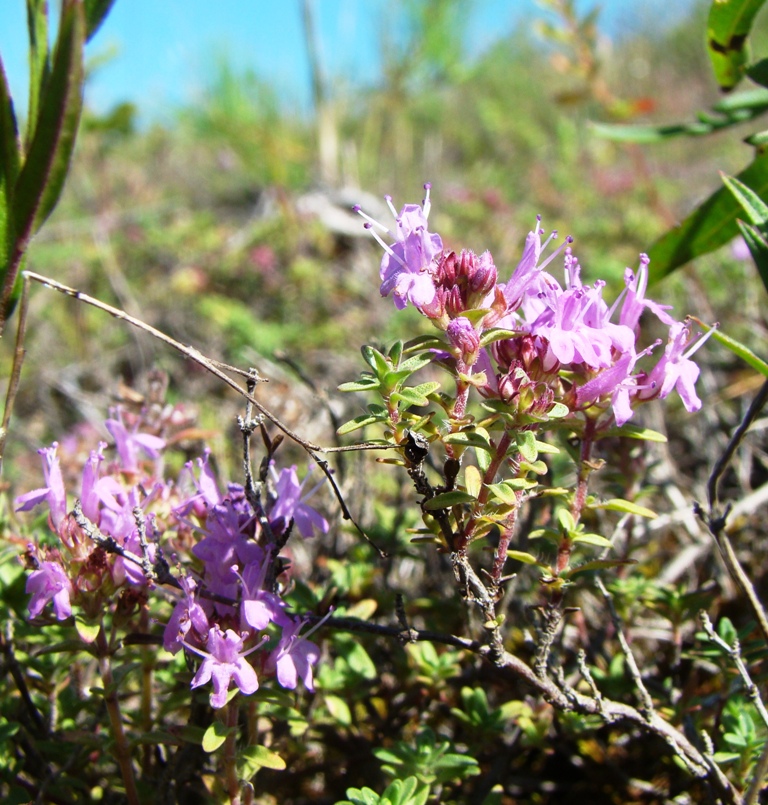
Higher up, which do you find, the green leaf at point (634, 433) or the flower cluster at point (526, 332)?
the flower cluster at point (526, 332)

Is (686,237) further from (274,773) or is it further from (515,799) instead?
(274,773)

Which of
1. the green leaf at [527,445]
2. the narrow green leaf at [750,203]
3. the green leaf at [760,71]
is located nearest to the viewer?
the green leaf at [527,445]

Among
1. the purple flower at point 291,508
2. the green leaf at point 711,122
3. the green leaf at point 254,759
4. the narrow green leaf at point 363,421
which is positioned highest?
the green leaf at point 711,122

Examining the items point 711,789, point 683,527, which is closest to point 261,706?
point 711,789

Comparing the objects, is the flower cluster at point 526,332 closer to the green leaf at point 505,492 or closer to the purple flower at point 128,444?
the green leaf at point 505,492

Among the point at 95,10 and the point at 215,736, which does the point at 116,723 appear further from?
the point at 95,10

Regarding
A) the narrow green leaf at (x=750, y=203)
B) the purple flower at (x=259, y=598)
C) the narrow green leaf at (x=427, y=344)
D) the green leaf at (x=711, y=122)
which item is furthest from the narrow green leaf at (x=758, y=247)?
the purple flower at (x=259, y=598)
